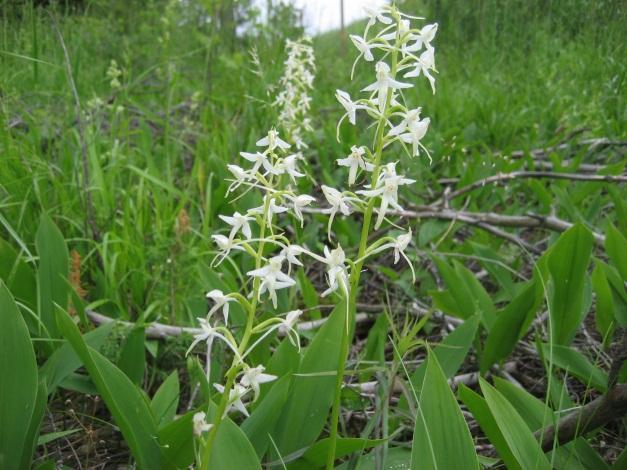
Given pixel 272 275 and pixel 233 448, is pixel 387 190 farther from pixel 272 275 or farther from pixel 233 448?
pixel 233 448

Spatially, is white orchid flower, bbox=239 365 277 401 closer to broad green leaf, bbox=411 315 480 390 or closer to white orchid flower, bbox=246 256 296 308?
white orchid flower, bbox=246 256 296 308

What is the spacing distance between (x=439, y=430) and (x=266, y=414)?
36cm

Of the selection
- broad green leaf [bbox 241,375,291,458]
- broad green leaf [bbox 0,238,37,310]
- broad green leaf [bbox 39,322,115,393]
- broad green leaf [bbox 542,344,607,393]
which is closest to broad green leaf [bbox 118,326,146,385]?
broad green leaf [bbox 39,322,115,393]

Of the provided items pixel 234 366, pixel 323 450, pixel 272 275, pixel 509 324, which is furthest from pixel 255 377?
pixel 509 324

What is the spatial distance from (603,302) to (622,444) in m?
0.42

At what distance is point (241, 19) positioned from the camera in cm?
620

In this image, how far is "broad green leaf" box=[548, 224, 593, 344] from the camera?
1734 millimetres

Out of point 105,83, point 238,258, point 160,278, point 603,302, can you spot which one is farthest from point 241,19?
point 603,302

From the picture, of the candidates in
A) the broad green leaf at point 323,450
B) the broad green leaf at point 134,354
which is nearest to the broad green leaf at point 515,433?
the broad green leaf at point 323,450

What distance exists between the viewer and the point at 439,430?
107cm

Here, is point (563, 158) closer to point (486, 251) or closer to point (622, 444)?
point (486, 251)

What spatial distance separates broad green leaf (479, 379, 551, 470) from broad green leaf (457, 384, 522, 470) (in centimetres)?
4

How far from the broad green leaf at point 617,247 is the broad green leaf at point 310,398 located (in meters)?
0.96

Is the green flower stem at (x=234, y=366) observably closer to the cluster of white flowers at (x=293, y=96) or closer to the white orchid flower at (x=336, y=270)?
the white orchid flower at (x=336, y=270)
